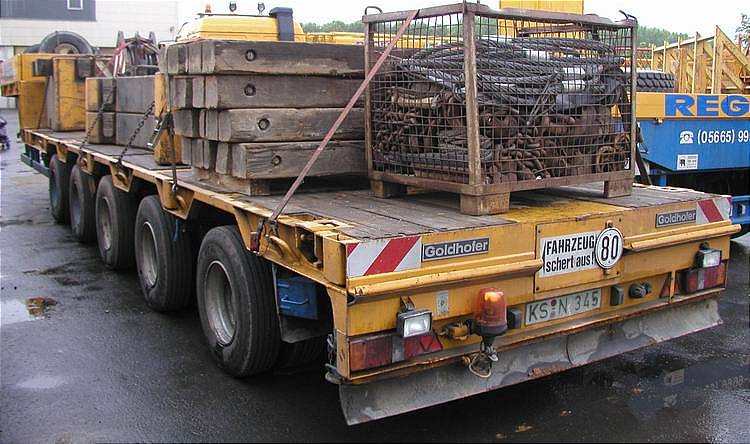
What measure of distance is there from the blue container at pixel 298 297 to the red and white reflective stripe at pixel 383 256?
0.59 m

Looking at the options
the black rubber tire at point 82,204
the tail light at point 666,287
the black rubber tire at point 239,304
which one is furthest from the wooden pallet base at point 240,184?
the black rubber tire at point 82,204

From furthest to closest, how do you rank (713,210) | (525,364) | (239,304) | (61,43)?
(61,43)
(713,210)
(239,304)
(525,364)

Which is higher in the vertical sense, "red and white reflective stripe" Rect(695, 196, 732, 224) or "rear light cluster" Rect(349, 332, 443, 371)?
"red and white reflective stripe" Rect(695, 196, 732, 224)

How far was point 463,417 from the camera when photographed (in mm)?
4348

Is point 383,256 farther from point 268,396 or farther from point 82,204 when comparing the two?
point 82,204

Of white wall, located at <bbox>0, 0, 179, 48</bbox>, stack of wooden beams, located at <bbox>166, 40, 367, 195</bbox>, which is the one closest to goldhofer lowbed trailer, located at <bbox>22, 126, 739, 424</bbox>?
stack of wooden beams, located at <bbox>166, 40, 367, 195</bbox>

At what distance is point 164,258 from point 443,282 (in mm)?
3064

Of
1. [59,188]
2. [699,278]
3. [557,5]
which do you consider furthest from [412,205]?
[59,188]

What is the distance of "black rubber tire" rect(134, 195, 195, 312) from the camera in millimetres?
5953

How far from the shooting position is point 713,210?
4766mm

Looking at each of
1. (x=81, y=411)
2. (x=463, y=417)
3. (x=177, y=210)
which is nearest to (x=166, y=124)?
(x=177, y=210)

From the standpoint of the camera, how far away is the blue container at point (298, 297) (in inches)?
157

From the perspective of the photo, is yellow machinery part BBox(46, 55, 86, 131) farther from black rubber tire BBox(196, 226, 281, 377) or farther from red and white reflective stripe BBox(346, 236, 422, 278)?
red and white reflective stripe BBox(346, 236, 422, 278)

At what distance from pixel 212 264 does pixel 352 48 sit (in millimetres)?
1699
